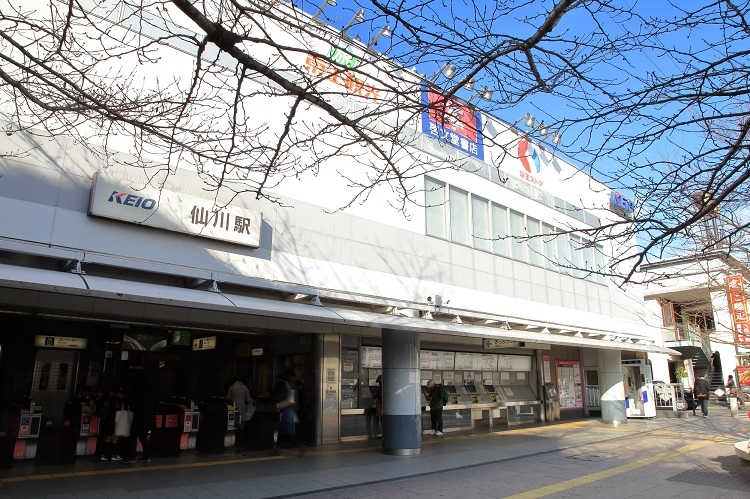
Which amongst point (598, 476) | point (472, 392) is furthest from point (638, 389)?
point (598, 476)

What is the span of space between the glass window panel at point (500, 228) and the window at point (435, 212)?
225 cm

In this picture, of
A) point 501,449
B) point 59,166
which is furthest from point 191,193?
point 501,449

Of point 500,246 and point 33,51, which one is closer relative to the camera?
point 33,51

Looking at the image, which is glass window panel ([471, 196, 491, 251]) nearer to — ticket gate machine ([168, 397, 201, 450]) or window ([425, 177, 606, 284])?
window ([425, 177, 606, 284])

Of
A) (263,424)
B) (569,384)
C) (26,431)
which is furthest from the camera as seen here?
(569,384)

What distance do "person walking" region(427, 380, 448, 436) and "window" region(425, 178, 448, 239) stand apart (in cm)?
417

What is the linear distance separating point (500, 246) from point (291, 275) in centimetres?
756

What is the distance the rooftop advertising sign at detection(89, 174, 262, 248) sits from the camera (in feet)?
27.2

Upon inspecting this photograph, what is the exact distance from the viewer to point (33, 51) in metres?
8.23

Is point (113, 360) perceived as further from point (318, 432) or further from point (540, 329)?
point (540, 329)

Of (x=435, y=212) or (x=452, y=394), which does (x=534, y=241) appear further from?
(x=452, y=394)

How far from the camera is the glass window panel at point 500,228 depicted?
15773mm

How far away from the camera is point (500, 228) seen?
1608cm

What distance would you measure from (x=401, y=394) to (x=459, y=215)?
5455 millimetres
